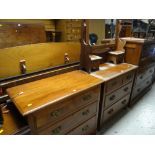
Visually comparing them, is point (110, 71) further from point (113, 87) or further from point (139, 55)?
point (139, 55)

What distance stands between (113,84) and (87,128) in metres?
0.61

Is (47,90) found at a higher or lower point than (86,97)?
higher

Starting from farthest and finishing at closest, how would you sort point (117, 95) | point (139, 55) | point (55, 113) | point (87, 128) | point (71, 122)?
point (139, 55), point (117, 95), point (87, 128), point (71, 122), point (55, 113)

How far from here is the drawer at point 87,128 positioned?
1448 millimetres

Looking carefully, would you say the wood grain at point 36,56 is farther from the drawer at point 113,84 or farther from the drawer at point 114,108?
the drawer at point 114,108

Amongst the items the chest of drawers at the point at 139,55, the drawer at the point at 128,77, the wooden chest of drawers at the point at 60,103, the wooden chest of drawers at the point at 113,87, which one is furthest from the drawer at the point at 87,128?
the chest of drawers at the point at 139,55

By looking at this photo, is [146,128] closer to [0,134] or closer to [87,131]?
[87,131]

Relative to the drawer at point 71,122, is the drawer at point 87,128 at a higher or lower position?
lower

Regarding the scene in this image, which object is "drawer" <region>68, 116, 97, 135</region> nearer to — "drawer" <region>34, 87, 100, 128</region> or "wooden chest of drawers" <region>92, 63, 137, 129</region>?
"wooden chest of drawers" <region>92, 63, 137, 129</region>

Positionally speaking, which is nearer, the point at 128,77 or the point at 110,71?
the point at 110,71

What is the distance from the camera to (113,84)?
1.74 m

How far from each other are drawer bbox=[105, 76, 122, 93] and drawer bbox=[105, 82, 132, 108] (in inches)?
3.0

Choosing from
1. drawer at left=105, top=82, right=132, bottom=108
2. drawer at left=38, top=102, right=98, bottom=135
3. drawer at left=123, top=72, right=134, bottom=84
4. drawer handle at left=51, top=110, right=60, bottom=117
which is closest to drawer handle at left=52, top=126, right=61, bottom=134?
drawer at left=38, top=102, right=98, bottom=135

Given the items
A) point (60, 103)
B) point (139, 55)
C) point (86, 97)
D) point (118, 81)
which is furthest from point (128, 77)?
point (60, 103)
